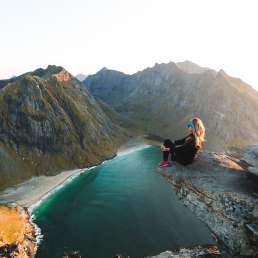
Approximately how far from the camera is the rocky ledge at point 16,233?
47312mm


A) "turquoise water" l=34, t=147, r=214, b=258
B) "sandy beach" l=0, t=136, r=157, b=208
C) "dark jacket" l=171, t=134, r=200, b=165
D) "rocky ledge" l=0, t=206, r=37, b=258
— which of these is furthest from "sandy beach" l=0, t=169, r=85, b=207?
"dark jacket" l=171, t=134, r=200, b=165

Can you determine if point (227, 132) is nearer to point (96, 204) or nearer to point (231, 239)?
point (96, 204)

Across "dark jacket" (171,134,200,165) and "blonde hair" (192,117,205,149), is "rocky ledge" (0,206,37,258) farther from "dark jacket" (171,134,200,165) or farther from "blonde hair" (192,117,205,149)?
"blonde hair" (192,117,205,149)

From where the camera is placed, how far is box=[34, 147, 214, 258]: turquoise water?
50250mm

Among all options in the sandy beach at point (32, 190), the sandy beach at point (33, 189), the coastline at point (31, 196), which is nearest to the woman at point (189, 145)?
the coastline at point (31, 196)

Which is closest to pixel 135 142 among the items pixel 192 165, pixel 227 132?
pixel 227 132

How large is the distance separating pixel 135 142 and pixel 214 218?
156 meters

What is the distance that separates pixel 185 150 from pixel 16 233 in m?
52.4

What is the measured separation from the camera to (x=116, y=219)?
63625 mm

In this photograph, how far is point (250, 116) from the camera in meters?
194

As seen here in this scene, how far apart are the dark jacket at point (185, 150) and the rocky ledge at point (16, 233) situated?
4290cm

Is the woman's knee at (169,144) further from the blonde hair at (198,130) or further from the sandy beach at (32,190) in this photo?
the sandy beach at (32,190)

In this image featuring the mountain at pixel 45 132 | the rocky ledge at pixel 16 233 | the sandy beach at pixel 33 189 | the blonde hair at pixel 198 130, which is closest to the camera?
the blonde hair at pixel 198 130

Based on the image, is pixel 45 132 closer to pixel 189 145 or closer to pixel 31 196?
pixel 31 196
